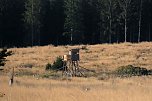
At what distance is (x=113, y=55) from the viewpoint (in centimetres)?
4628

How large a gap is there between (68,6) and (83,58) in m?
32.1

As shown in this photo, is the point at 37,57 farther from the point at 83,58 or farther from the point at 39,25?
the point at 39,25

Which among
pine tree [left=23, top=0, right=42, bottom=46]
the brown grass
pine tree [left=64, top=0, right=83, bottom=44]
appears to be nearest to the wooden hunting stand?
the brown grass

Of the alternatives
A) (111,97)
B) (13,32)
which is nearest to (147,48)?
(13,32)

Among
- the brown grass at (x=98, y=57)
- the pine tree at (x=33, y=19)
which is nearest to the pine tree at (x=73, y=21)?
the pine tree at (x=33, y=19)

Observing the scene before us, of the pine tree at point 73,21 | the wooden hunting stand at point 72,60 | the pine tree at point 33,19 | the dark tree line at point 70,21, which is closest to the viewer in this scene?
the wooden hunting stand at point 72,60

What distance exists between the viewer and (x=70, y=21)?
241 feet

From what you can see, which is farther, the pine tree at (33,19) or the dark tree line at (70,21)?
the dark tree line at (70,21)

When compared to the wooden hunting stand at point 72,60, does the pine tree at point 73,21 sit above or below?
above

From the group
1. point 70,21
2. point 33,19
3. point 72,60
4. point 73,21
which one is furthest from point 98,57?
point 33,19

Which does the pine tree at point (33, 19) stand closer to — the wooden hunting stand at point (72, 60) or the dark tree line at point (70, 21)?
the dark tree line at point (70, 21)

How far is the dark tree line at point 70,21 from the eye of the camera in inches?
2904

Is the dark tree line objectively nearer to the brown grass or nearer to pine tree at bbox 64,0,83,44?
pine tree at bbox 64,0,83,44

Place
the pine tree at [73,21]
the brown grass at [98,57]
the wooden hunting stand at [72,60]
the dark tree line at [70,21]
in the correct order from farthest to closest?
the dark tree line at [70,21] < the pine tree at [73,21] < the brown grass at [98,57] < the wooden hunting stand at [72,60]
